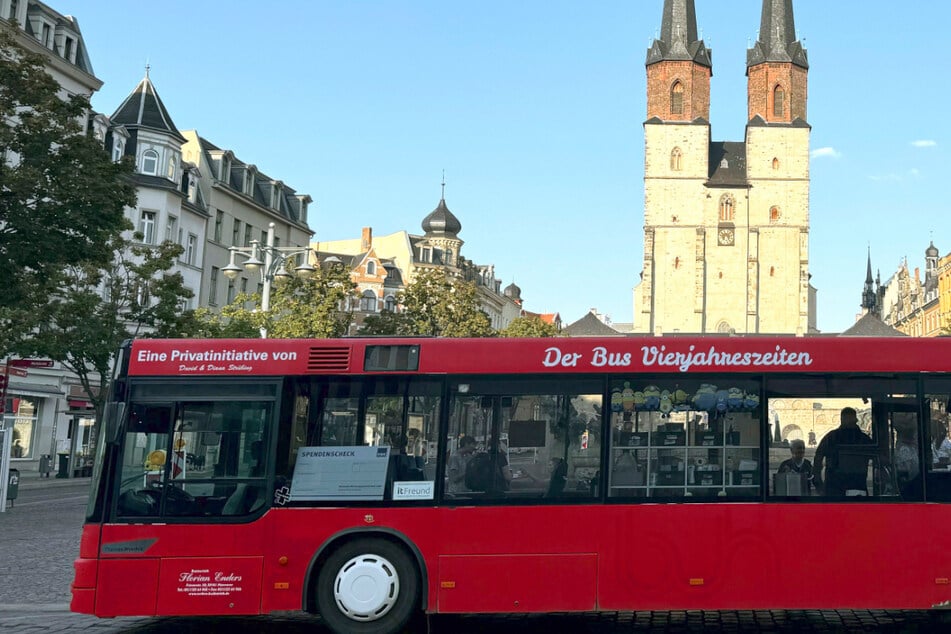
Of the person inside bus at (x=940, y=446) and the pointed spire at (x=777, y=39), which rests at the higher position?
the pointed spire at (x=777, y=39)

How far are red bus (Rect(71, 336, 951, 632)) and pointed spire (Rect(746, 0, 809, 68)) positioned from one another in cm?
10222

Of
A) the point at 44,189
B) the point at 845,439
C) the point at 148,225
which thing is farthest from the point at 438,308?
the point at 845,439

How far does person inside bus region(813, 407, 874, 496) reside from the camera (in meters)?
9.32

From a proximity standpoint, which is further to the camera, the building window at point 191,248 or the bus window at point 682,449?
the building window at point 191,248

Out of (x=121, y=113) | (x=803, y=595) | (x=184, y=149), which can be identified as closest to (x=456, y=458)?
(x=803, y=595)

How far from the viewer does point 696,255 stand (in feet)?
329

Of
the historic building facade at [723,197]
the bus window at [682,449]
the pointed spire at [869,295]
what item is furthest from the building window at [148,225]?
the pointed spire at [869,295]

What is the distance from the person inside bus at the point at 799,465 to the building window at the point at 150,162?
44.3 metres

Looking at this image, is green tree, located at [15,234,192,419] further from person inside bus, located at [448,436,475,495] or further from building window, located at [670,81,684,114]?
building window, located at [670,81,684,114]

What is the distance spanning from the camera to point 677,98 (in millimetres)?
104812

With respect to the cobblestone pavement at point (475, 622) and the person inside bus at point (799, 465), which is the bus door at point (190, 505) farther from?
the person inside bus at point (799, 465)

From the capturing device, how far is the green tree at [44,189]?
69.6 ft

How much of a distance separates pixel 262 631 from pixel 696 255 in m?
93.9

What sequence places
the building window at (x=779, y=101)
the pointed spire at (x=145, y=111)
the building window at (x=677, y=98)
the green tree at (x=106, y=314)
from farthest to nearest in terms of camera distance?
the building window at (x=677, y=98) < the building window at (x=779, y=101) < the pointed spire at (x=145, y=111) < the green tree at (x=106, y=314)
